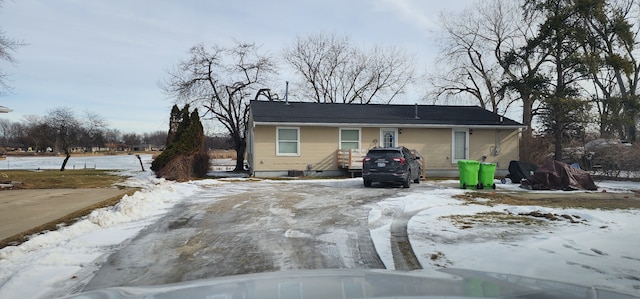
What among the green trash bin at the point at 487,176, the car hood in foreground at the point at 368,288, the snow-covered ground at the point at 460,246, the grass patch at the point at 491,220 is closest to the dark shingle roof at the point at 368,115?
the green trash bin at the point at 487,176

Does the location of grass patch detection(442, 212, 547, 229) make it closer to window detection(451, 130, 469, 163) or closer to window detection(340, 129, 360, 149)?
window detection(340, 129, 360, 149)

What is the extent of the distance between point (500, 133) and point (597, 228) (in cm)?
1606

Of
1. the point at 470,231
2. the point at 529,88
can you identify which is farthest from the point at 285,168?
the point at 529,88

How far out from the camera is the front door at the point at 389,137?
68.7 feet

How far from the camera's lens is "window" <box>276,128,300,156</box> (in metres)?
20.0

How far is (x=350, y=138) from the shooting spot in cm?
2075

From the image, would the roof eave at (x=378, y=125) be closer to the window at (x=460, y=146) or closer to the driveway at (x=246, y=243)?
the window at (x=460, y=146)

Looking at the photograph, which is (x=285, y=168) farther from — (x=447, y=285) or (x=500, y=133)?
(x=447, y=285)

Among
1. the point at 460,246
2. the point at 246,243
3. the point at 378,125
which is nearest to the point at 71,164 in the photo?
the point at 378,125

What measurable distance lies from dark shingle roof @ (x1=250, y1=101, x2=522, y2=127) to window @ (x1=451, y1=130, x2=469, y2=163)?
721mm

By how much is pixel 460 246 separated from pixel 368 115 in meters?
16.2

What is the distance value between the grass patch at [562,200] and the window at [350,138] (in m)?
8.83

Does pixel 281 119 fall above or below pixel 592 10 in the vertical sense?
below

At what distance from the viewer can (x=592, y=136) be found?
25.0m
